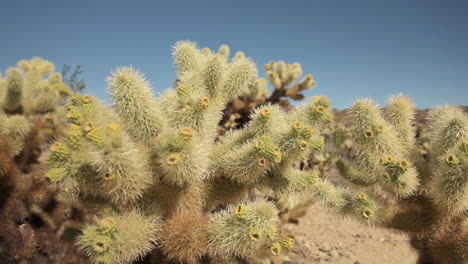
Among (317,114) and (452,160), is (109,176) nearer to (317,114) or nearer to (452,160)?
(317,114)

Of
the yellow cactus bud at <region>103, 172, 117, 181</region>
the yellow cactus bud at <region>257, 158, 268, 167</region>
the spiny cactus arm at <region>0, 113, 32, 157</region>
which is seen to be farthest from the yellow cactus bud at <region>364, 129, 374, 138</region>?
the spiny cactus arm at <region>0, 113, 32, 157</region>

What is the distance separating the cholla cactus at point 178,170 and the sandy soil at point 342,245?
2.18m

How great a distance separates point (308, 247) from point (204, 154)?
3.66 metres

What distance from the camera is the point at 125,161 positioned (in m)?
1.78

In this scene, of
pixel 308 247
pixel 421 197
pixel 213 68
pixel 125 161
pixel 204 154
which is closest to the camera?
pixel 125 161

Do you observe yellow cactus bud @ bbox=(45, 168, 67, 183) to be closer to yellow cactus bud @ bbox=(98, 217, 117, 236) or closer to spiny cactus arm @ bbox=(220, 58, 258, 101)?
yellow cactus bud @ bbox=(98, 217, 117, 236)

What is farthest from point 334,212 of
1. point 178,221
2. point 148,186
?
point 148,186

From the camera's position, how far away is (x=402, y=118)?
2.82 m

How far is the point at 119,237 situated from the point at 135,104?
855 millimetres

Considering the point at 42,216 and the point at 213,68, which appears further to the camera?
the point at 42,216

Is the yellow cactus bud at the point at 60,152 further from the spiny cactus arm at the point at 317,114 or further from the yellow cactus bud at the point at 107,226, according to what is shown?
the spiny cactus arm at the point at 317,114

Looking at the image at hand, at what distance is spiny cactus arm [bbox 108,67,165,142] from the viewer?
7.02 feet

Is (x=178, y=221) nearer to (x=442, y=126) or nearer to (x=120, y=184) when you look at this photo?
(x=120, y=184)

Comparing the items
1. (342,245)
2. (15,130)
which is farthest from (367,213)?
(15,130)
